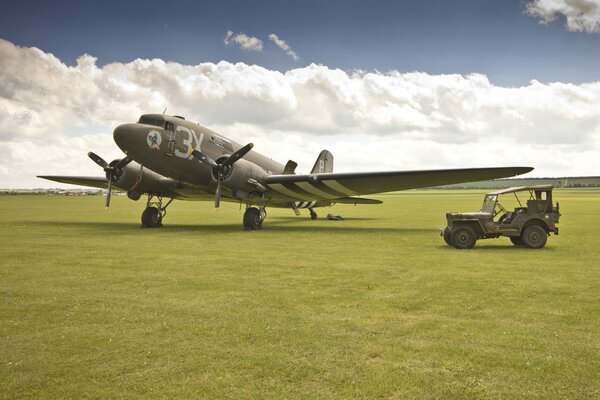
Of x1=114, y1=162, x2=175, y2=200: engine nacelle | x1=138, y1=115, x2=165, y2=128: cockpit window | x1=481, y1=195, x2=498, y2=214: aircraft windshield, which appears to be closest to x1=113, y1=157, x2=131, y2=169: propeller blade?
x1=114, y1=162, x2=175, y2=200: engine nacelle

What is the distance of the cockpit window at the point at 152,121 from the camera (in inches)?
797

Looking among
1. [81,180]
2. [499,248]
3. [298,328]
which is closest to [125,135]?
[81,180]

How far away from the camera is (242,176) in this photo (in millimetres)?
22047

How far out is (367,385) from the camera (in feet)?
14.5

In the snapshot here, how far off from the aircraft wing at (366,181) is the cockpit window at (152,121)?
18.2ft

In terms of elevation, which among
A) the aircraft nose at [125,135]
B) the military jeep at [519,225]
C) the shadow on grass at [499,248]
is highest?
the aircraft nose at [125,135]

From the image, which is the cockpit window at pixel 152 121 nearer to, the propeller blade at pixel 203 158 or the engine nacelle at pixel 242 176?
the propeller blade at pixel 203 158

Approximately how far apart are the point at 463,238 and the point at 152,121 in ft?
44.2

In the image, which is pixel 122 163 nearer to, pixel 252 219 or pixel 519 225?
pixel 252 219

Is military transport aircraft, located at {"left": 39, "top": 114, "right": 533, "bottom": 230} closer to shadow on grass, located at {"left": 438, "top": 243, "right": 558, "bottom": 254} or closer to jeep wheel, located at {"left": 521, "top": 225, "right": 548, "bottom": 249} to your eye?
jeep wheel, located at {"left": 521, "top": 225, "right": 548, "bottom": 249}

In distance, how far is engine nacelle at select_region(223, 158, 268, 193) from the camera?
70.9 ft

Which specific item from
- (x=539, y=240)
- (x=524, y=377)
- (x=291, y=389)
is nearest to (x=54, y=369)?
(x=291, y=389)

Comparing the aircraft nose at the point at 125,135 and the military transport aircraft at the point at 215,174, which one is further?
the military transport aircraft at the point at 215,174

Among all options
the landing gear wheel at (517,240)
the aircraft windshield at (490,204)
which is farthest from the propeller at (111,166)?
the landing gear wheel at (517,240)
